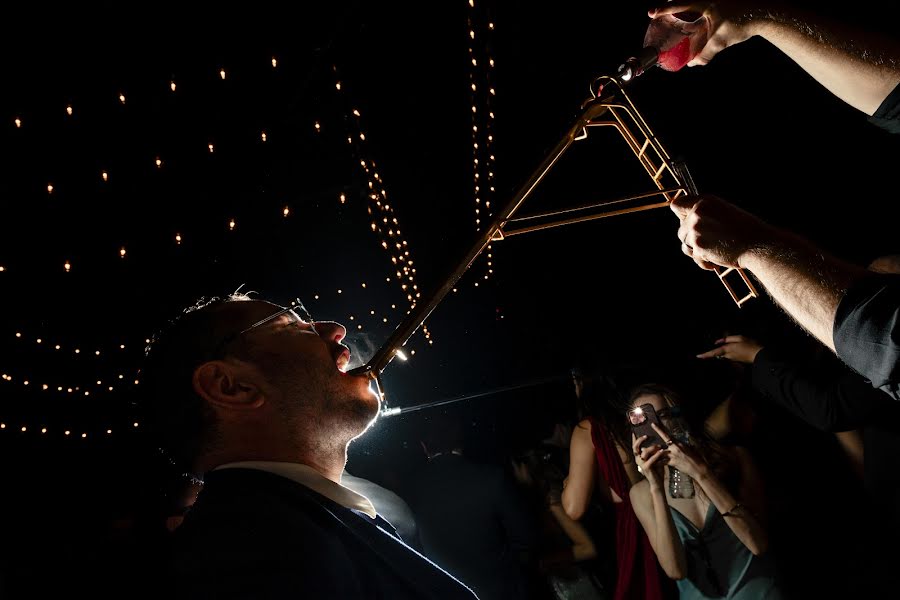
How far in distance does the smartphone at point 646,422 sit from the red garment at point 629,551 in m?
0.57

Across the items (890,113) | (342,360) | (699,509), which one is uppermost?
(890,113)

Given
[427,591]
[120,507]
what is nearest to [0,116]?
[427,591]

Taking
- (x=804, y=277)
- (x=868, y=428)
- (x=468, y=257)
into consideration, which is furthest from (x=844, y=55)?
(x=868, y=428)

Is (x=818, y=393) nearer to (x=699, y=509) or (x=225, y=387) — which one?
(x=699, y=509)

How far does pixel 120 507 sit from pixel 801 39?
11012 millimetres

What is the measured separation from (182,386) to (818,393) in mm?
3421

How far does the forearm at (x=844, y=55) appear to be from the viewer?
1545 mm

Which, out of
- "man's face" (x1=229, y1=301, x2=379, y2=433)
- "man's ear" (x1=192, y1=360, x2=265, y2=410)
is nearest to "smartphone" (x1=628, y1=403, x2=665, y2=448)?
"man's face" (x1=229, y1=301, x2=379, y2=433)

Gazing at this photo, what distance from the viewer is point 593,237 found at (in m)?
6.36

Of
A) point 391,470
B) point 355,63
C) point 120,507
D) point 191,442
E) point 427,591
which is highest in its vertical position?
point 355,63

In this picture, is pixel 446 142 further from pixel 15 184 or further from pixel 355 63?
pixel 15 184

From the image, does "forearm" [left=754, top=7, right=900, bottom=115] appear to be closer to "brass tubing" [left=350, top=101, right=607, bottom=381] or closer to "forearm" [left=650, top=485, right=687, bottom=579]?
"brass tubing" [left=350, top=101, right=607, bottom=381]

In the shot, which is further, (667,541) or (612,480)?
(612,480)

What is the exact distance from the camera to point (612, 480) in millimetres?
3682
